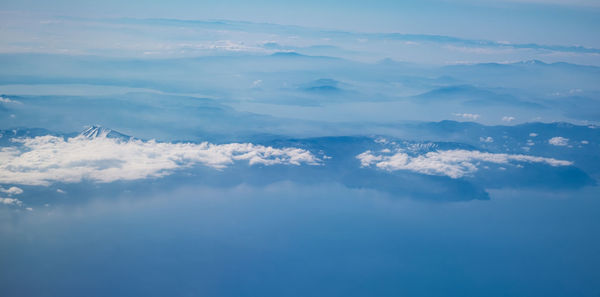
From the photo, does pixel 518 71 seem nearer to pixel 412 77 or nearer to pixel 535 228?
pixel 412 77

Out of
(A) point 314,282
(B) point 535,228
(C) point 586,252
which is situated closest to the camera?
(A) point 314,282

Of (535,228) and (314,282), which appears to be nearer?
(314,282)

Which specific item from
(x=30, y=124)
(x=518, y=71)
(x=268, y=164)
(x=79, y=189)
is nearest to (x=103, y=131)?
(x=30, y=124)

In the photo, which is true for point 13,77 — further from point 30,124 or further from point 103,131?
point 103,131

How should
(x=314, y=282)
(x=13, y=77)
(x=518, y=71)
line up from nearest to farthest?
(x=314, y=282), (x=13, y=77), (x=518, y=71)

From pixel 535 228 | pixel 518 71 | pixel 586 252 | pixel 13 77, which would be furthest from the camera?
pixel 518 71

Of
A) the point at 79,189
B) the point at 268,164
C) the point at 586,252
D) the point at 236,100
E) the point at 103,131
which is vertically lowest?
the point at 586,252

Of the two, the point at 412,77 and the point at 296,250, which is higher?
the point at 412,77

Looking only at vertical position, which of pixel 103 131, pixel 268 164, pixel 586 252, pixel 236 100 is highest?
pixel 236 100

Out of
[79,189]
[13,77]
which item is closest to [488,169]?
[79,189]
